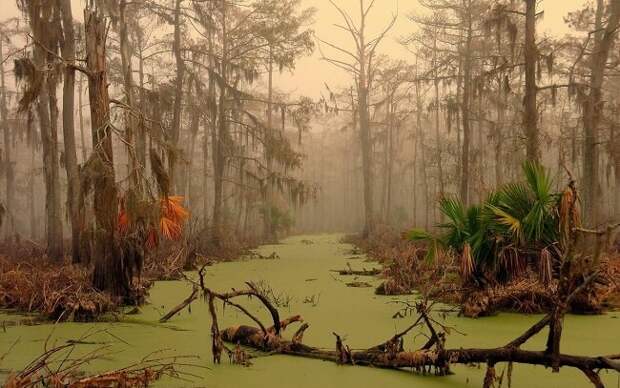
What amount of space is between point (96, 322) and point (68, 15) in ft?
23.9

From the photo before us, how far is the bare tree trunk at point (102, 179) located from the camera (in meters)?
6.05

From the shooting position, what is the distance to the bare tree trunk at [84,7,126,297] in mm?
6052

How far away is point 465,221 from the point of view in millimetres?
6402

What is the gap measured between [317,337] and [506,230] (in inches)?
105

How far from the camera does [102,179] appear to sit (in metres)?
6.04

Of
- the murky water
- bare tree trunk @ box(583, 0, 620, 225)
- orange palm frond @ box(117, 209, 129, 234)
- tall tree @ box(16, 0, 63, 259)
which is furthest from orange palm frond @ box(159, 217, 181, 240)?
bare tree trunk @ box(583, 0, 620, 225)

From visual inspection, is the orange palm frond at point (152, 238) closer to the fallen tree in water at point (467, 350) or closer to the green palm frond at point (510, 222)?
the fallen tree in water at point (467, 350)

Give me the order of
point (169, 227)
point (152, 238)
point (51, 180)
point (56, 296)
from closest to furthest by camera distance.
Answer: point (56, 296) → point (152, 238) → point (169, 227) → point (51, 180)

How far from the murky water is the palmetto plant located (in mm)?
605

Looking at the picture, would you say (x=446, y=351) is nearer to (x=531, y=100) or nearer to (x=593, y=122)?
(x=531, y=100)

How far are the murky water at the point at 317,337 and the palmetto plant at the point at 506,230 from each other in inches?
23.8

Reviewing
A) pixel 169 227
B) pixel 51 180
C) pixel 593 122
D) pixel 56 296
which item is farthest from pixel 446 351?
pixel 51 180

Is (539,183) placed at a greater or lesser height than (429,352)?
greater

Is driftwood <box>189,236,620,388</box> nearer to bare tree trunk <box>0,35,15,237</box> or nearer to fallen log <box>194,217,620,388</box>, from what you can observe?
fallen log <box>194,217,620,388</box>
